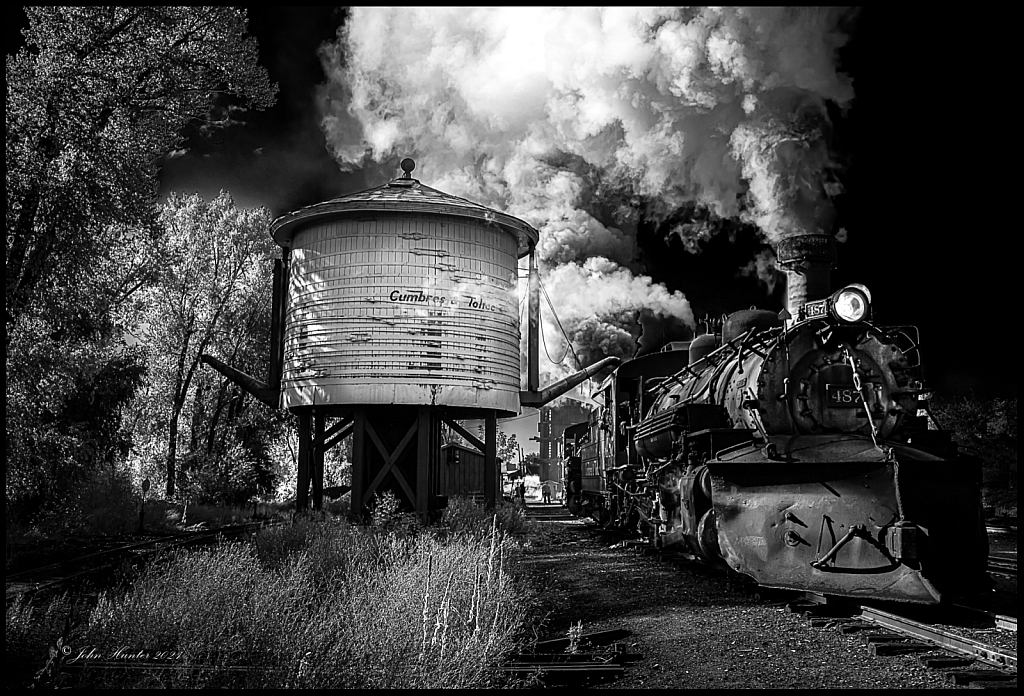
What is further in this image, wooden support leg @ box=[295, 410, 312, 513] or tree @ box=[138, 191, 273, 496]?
tree @ box=[138, 191, 273, 496]

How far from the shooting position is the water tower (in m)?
12.5

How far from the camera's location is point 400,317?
41.0ft

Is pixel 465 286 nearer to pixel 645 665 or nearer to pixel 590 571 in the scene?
pixel 590 571

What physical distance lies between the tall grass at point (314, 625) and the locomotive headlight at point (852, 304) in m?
4.49

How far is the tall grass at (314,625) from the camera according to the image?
4.80 meters

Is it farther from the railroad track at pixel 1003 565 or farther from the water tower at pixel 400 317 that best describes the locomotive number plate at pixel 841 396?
the water tower at pixel 400 317

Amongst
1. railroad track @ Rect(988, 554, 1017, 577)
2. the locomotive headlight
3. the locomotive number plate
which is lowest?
railroad track @ Rect(988, 554, 1017, 577)

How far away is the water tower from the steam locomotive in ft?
12.2

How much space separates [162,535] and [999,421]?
2194cm

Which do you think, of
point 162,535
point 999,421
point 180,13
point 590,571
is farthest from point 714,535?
point 999,421

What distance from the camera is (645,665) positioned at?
559cm

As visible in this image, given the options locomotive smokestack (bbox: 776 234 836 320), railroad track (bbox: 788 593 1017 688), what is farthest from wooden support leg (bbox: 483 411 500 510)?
railroad track (bbox: 788 593 1017 688)

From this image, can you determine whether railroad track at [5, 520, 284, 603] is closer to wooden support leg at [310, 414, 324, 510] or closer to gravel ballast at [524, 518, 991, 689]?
wooden support leg at [310, 414, 324, 510]

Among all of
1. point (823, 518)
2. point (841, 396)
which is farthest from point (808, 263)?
point (823, 518)
